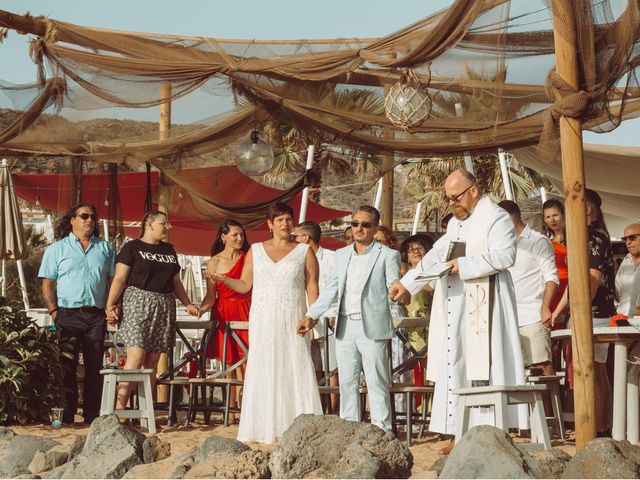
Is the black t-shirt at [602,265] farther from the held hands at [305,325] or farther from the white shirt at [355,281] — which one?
the held hands at [305,325]

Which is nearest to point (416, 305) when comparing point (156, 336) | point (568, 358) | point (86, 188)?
point (568, 358)

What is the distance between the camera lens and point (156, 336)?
9.23m

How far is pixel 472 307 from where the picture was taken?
6871 millimetres

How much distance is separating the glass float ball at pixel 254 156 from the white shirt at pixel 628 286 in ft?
12.0

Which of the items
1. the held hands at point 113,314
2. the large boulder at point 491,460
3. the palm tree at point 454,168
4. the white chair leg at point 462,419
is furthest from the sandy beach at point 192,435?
the palm tree at point 454,168

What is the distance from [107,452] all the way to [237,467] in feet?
4.09

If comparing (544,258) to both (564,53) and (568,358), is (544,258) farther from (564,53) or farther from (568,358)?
(564,53)

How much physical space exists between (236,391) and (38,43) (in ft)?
12.4

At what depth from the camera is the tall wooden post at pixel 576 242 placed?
20.3ft

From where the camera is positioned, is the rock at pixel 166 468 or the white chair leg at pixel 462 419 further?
the white chair leg at pixel 462 419

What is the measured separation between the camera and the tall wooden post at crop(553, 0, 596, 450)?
20.3ft

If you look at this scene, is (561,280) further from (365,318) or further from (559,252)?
(365,318)

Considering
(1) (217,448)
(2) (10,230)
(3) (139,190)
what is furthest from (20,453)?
(3) (139,190)

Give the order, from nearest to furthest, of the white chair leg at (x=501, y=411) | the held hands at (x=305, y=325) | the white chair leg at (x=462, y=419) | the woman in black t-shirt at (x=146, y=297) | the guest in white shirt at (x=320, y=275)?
the white chair leg at (x=501, y=411) < the white chair leg at (x=462, y=419) < the held hands at (x=305, y=325) < the woman in black t-shirt at (x=146, y=297) < the guest in white shirt at (x=320, y=275)
